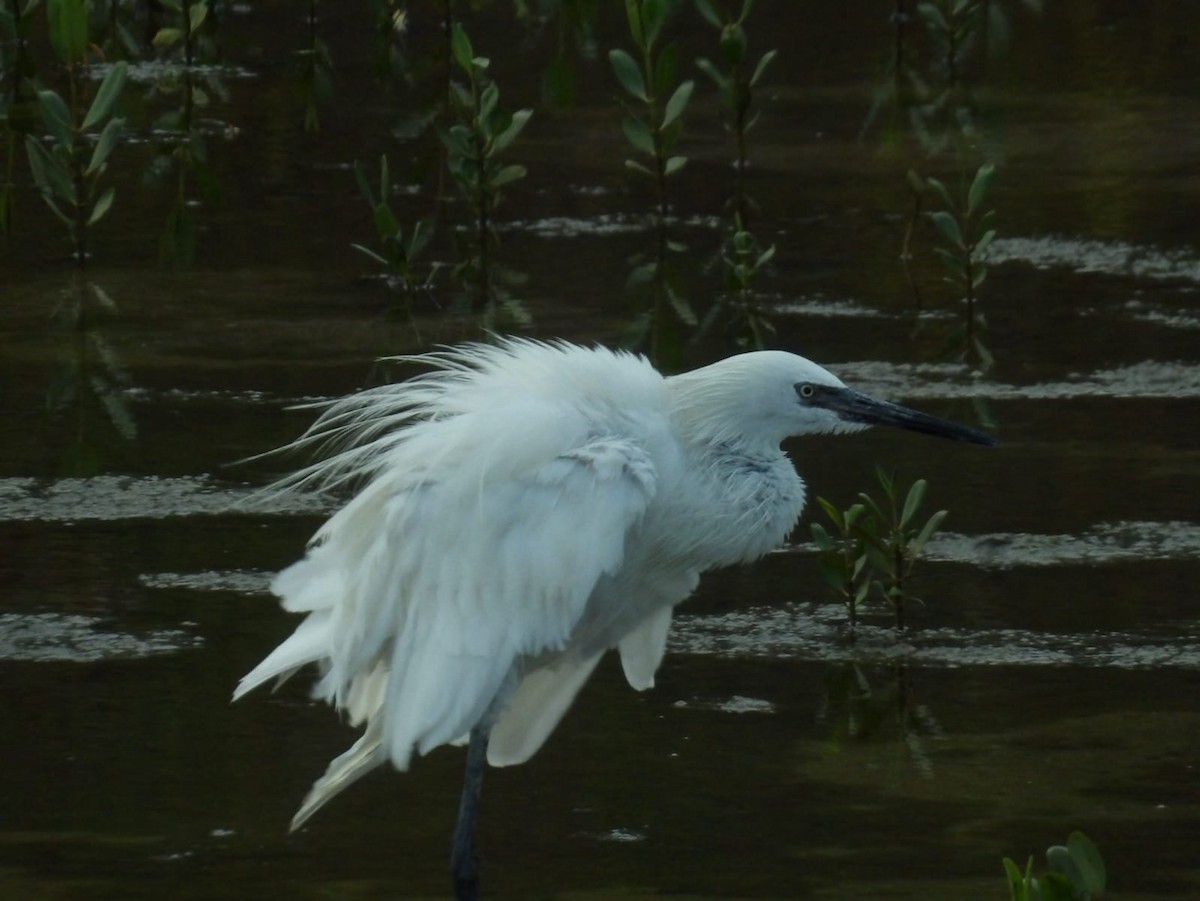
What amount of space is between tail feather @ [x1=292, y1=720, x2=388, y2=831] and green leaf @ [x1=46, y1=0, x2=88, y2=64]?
4.59m

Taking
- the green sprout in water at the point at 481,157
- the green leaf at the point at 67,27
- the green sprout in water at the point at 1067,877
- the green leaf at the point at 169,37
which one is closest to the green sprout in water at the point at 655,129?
the green sprout in water at the point at 481,157

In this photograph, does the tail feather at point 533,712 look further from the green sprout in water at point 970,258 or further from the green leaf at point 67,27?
the green leaf at point 67,27

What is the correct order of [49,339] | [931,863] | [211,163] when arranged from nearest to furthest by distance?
[931,863]
[49,339]
[211,163]

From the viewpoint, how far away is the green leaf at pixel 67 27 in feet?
27.3

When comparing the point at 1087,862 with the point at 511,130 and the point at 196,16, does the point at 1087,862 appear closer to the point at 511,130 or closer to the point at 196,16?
the point at 511,130

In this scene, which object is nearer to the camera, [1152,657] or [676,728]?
[676,728]

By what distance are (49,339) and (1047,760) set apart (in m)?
3.90

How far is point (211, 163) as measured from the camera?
9.46 m

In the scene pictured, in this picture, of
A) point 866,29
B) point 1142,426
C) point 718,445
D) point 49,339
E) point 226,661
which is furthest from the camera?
point 866,29

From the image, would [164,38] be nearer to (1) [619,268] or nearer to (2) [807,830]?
(1) [619,268]

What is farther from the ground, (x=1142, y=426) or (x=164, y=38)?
(x=164, y=38)

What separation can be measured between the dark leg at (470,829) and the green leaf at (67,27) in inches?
186

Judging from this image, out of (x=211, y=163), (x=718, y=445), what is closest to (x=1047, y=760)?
(x=718, y=445)

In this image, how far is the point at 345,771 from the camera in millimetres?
4289
